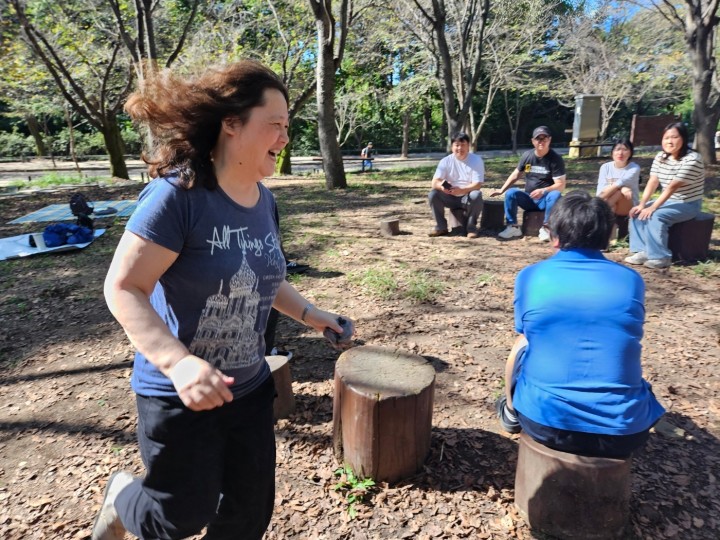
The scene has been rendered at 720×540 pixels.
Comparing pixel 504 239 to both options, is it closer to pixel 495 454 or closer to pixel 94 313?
pixel 495 454

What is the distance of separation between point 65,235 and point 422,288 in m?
5.21

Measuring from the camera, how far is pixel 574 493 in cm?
209

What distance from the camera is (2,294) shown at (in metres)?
5.43

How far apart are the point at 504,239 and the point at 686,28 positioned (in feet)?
27.5

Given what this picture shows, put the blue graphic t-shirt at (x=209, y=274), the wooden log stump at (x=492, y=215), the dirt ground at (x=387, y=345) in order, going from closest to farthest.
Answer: the blue graphic t-shirt at (x=209, y=274) → the dirt ground at (x=387, y=345) → the wooden log stump at (x=492, y=215)

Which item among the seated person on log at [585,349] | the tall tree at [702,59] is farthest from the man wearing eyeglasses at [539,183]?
the tall tree at [702,59]

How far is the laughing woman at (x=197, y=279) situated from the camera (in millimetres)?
1308

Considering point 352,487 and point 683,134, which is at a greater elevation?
point 683,134

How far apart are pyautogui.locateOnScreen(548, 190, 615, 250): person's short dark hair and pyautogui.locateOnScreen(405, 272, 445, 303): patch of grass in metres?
2.61

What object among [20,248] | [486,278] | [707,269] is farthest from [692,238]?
[20,248]

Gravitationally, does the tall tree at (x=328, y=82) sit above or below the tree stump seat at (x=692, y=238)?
above

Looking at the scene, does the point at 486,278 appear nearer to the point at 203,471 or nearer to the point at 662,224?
the point at 662,224

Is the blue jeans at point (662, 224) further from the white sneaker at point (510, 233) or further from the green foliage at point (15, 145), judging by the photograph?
the green foliage at point (15, 145)

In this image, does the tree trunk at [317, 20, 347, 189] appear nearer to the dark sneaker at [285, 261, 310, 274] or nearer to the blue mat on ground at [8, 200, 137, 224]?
the blue mat on ground at [8, 200, 137, 224]
